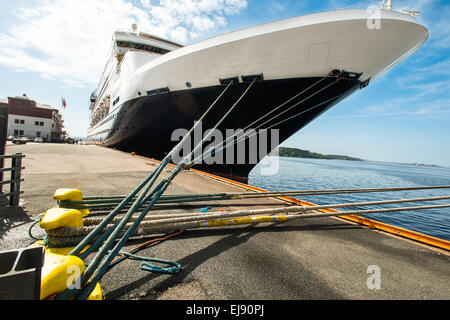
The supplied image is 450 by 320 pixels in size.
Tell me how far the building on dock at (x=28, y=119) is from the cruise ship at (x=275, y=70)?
193 feet

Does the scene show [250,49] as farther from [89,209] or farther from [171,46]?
[171,46]

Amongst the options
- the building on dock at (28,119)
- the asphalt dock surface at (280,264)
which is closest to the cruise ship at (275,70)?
the asphalt dock surface at (280,264)

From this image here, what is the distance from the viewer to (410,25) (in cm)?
557

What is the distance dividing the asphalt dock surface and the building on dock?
65.4 meters

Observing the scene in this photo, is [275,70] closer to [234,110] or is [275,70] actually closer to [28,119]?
[234,110]

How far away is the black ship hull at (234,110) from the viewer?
741cm

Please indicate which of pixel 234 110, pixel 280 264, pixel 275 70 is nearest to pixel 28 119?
pixel 234 110

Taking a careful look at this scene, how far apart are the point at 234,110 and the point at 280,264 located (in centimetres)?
686

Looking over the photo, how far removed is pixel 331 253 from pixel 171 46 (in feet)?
74.9

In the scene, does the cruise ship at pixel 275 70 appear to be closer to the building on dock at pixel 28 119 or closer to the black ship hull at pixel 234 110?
the black ship hull at pixel 234 110

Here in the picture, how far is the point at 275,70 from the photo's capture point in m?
6.91

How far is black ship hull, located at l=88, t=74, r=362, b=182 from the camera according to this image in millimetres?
7414
